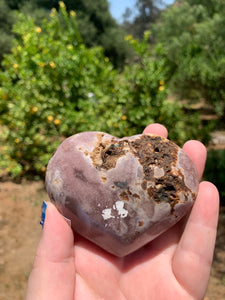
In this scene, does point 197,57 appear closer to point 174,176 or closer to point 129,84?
point 129,84

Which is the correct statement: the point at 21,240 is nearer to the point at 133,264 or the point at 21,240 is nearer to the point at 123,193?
the point at 133,264

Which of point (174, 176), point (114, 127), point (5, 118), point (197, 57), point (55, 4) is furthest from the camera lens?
point (55, 4)

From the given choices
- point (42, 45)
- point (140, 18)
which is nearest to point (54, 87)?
point (42, 45)

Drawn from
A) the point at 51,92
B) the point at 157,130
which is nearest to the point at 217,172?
the point at 157,130

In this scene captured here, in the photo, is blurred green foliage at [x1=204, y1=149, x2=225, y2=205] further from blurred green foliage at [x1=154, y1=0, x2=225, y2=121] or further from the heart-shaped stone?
the heart-shaped stone

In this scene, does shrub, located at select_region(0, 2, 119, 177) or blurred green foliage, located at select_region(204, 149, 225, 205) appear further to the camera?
blurred green foliage, located at select_region(204, 149, 225, 205)

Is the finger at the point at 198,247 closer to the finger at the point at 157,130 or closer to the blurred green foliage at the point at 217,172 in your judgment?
the finger at the point at 157,130

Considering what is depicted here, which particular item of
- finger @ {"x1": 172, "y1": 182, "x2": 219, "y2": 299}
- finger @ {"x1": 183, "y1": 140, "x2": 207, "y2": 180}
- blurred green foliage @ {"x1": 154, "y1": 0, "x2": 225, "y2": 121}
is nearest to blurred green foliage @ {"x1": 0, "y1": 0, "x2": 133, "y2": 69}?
blurred green foliage @ {"x1": 154, "y1": 0, "x2": 225, "y2": 121}
